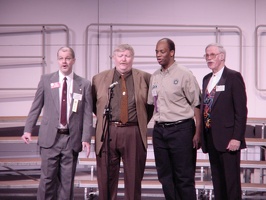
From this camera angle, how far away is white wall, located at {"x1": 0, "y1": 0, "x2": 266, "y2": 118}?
6574 millimetres

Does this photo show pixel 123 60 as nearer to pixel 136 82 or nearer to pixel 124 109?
pixel 136 82

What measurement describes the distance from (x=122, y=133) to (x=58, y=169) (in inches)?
24.9

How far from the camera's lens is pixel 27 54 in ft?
21.7

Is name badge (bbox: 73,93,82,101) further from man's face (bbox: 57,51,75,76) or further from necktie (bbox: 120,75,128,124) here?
necktie (bbox: 120,75,128,124)

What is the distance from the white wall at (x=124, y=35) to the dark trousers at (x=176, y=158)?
9.04 ft

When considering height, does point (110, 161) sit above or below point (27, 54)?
below

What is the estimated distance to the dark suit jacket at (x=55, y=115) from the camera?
386 cm

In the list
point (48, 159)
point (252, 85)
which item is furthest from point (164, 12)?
point (48, 159)

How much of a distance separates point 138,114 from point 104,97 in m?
0.33

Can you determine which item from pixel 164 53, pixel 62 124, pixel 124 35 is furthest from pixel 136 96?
pixel 124 35

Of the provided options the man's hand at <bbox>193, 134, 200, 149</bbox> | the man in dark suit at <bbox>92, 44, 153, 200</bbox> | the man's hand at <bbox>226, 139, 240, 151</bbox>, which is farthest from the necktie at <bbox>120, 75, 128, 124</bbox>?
the man's hand at <bbox>226, 139, 240, 151</bbox>

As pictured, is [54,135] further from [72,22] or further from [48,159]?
[72,22]

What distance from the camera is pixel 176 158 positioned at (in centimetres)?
395

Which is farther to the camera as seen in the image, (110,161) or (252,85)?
(252,85)
